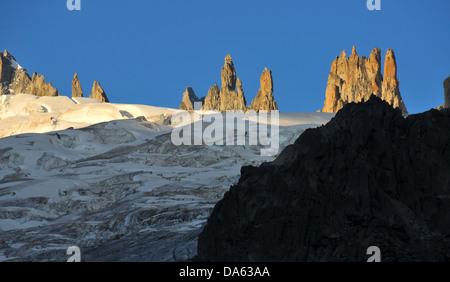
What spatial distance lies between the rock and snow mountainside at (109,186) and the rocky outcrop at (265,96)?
3802 centimetres

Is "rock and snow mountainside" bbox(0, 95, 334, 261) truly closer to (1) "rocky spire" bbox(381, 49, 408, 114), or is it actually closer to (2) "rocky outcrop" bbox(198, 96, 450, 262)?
(2) "rocky outcrop" bbox(198, 96, 450, 262)

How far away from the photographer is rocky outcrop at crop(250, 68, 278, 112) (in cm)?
19388

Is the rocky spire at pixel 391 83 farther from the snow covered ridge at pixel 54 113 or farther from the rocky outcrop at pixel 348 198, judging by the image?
the rocky outcrop at pixel 348 198

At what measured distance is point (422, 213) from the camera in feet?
145

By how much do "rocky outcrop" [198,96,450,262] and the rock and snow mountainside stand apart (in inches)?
468

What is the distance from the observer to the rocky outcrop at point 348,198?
42438mm

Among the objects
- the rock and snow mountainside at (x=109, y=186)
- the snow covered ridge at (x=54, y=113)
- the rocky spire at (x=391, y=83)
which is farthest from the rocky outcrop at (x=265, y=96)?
the rock and snow mountainside at (x=109, y=186)

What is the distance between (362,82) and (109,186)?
10742cm

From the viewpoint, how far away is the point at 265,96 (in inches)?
7682

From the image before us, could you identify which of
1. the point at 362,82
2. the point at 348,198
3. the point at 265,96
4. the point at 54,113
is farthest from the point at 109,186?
the point at 362,82

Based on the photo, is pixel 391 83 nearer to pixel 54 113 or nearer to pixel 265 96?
pixel 265 96

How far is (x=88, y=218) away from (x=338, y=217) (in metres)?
45.2
